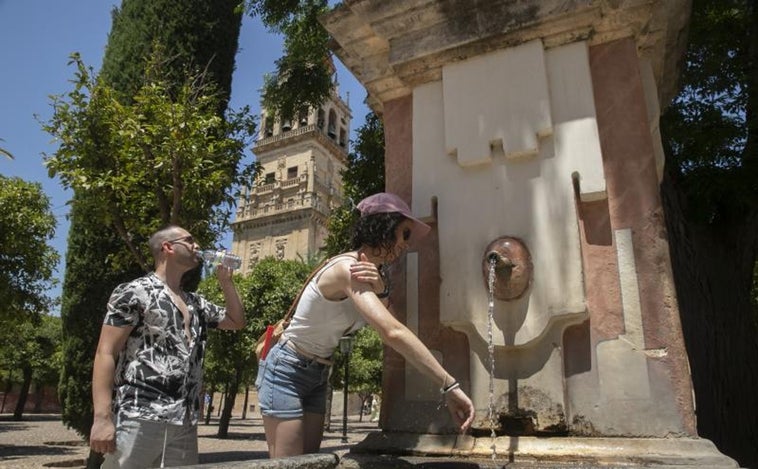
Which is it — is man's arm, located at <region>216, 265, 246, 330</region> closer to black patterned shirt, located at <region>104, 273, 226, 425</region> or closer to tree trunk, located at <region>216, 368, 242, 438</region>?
black patterned shirt, located at <region>104, 273, 226, 425</region>

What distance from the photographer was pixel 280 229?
61.3 m

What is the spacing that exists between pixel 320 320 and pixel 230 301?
1.01m

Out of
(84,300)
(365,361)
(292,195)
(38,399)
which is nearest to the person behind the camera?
(84,300)

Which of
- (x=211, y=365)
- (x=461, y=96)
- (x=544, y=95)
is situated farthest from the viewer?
(x=211, y=365)

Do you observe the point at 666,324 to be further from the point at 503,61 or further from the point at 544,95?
the point at 503,61

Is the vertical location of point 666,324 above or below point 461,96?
below

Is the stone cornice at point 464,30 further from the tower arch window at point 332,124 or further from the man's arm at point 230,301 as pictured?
the tower arch window at point 332,124

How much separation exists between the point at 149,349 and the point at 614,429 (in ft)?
6.65

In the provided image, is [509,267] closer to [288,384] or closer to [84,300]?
[288,384]

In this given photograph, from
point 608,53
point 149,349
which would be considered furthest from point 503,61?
point 149,349

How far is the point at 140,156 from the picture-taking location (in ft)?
24.3

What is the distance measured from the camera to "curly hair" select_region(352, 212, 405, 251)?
2.50 metres

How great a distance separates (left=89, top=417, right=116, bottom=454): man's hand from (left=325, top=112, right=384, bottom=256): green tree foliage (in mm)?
7113

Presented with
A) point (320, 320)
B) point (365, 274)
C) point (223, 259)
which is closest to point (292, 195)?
point (223, 259)
